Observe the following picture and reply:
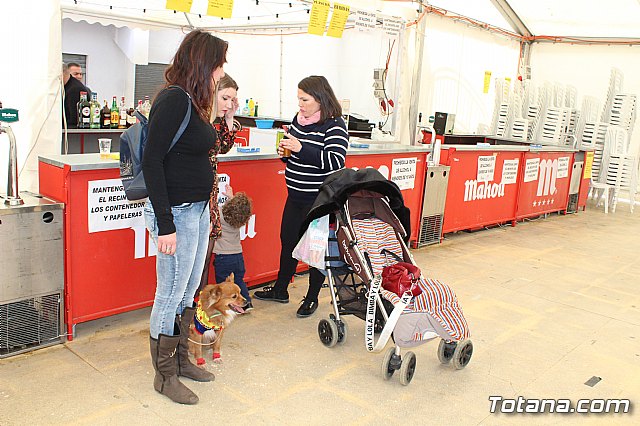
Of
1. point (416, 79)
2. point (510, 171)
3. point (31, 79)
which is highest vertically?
point (416, 79)

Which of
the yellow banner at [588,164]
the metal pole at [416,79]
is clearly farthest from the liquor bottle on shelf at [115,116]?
the yellow banner at [588,164]

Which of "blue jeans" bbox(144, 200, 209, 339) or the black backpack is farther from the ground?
the black backpack

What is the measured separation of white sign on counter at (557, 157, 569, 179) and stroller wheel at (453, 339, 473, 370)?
5.84m

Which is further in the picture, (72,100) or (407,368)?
(72,100)

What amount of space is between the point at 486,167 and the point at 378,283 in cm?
423

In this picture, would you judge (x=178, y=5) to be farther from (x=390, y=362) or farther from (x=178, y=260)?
(x=390, y=362)

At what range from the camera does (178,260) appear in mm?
2760

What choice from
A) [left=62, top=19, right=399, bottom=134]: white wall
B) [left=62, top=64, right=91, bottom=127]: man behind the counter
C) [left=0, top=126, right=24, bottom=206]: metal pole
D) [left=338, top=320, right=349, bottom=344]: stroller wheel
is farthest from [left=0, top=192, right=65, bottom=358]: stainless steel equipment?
[left=62, top=19, right=399, bottom=134]: white wall

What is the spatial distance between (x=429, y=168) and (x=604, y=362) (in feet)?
9.59

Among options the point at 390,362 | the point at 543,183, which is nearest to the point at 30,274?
the point at 390,362

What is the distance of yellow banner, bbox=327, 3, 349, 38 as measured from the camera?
227 inches

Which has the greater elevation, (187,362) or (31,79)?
(31,79)

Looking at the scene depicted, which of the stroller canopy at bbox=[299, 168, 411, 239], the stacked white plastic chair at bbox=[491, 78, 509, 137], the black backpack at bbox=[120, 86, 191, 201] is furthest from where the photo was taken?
the stacked white plastic chair at bbox=[491, 78, 509, 137]

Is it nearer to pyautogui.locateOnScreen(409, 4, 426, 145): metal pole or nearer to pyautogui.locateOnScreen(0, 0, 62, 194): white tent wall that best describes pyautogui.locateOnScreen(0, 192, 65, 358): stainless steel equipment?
pyautogui.locateOnScreen(0, 0, 62, 194): white tent wall
